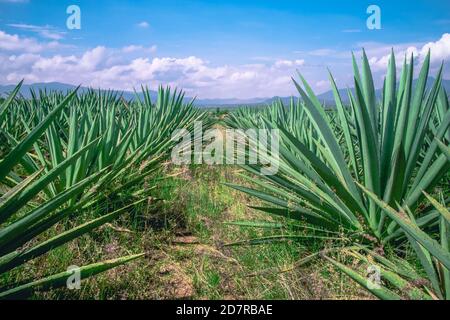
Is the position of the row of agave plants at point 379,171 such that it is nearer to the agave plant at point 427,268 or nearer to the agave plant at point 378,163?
the agave plant at point 378,163

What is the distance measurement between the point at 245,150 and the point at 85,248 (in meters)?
1.18

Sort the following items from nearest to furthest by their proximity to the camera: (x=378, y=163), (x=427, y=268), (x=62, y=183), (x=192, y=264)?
(x=427, y=268), (x=378, y=163), (x=192, y=264), (x=62, y=183)

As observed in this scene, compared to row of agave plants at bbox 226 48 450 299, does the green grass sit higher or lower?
lower

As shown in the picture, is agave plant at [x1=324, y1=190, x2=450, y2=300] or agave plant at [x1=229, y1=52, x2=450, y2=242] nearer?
agave plant at [x1=324, y1=190, x2=450, y2=300]

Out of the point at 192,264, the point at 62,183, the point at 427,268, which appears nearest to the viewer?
the point at 427,268

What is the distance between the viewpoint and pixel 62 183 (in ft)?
8.55

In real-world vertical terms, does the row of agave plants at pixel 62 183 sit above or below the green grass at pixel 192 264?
above

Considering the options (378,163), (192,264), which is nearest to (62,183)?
(192,264)

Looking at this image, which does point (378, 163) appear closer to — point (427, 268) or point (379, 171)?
point (379, 171)

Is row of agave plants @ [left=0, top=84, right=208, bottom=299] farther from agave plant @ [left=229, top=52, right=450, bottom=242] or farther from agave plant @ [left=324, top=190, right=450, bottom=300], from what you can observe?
agave plant @ [left=229, top=52, right=450, bottom=242]

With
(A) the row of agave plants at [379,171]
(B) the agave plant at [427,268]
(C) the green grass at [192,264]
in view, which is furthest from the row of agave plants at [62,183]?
(A) the row of agave plants at [379,171]

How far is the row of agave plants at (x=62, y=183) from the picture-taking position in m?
1.22

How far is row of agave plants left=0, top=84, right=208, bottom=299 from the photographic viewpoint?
1.22 m

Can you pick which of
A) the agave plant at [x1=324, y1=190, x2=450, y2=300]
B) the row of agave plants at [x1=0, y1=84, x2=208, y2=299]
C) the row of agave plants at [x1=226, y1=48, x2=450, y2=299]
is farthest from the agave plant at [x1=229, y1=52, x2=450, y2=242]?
the row of agave plants at [x1=0, y1=84, x2=208, y2=299]
